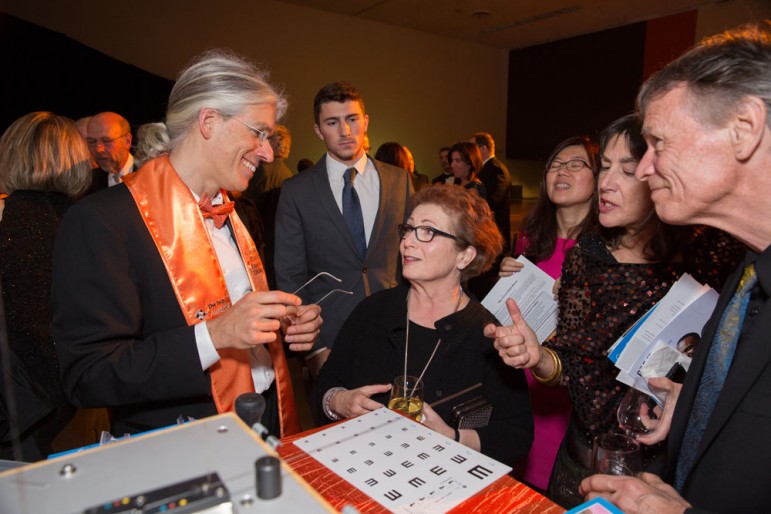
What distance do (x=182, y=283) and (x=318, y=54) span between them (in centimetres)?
999

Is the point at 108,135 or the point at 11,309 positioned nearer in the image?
the point at 11,309

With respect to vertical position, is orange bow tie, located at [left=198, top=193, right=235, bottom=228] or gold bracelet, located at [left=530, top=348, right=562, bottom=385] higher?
orange bow tie, located at [left=198, top=193, right=235, bottom=228]

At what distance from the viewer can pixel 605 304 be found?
1.69 meters

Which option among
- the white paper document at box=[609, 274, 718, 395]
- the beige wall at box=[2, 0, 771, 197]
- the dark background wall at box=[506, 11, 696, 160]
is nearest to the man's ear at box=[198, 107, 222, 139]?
the white paper document at box=[609, 274, 718, 395]

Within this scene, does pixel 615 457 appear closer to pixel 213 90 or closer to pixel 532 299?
pixel 532 299

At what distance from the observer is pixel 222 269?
163cm

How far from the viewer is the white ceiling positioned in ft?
33.0

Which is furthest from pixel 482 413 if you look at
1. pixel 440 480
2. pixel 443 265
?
pixel 440 480

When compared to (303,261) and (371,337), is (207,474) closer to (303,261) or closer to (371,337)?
(371,337)

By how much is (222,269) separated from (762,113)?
1.47 metres

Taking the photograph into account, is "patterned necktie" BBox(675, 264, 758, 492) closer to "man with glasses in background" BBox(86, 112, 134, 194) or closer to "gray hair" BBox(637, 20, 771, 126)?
"gray hair" BBox(637, 20, 771, 126)

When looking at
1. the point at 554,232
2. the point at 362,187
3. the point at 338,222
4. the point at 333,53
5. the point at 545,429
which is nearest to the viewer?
the point at 545,429

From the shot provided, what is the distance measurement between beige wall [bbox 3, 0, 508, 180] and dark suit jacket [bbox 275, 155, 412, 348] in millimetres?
4562

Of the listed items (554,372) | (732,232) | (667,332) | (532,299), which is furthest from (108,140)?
(732,232)
